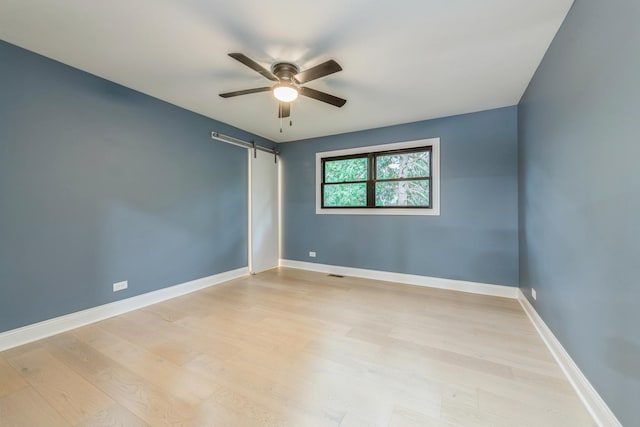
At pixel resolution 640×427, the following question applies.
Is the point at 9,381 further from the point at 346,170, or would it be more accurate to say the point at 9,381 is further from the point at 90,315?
the point at 346,170

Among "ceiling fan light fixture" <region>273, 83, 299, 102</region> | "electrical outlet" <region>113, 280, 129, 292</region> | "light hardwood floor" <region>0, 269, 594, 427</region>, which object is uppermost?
"ceiling fan light fixture" <region>273, 83, 299, 102</region>

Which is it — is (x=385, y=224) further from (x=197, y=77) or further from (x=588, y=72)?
(x=197, y=77)

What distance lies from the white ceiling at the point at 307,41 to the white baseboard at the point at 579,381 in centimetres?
245

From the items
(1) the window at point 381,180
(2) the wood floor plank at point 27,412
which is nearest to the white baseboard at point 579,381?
(1) the window at point 381,180

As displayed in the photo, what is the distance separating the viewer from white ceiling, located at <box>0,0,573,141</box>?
1705mm

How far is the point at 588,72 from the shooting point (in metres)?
1.46

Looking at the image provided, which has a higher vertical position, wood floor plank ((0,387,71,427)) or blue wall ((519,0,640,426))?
blue wall ((519,0,640,426))

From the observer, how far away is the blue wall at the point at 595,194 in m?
1.12

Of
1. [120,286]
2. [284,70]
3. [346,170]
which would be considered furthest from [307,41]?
[120,286]

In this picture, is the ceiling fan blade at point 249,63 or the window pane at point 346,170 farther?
the window pane at point 346,170

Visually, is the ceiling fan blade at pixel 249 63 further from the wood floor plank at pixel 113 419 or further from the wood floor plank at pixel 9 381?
the wood floor plank at pixel 9 381

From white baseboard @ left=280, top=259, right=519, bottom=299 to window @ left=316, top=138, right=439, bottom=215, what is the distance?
3.37 feet

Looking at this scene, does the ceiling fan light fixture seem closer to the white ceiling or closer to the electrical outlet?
the white ceiling

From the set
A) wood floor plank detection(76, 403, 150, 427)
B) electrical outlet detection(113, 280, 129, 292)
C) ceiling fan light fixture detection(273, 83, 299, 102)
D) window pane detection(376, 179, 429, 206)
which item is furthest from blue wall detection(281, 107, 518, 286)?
wood floor plank detection(76, 403, 150, 427)
